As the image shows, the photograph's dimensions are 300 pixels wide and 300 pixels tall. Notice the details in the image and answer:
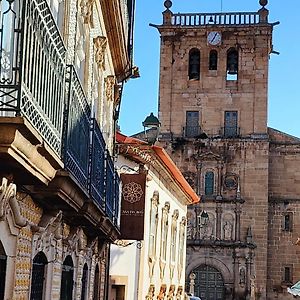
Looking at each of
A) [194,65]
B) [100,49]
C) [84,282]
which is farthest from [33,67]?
[194,65]

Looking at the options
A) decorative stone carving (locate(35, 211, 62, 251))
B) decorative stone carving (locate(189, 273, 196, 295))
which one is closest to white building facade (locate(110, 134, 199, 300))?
decorative stone carving (locate(35, 211, 62, 251))

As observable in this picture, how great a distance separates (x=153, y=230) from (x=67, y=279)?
Answer: 11.4 metres

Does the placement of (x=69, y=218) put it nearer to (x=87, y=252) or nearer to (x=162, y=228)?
(x=87, y=252)

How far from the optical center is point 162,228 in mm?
21547

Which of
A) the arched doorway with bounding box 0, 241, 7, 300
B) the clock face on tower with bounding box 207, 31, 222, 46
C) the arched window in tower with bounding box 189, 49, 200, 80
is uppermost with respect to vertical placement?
the clock face on tower with bounding box 207, 31, 222, 46

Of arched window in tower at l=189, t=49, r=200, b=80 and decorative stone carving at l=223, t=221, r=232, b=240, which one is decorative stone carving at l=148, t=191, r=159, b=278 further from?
arched window in tower at l=189, t=49, r=200, b=80

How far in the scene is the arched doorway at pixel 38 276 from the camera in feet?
A: 21.4

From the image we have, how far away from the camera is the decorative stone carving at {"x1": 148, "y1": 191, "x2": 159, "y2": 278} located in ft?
62.3

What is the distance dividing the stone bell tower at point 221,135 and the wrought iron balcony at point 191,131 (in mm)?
57

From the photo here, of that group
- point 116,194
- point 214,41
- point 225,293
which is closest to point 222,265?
point 225,293

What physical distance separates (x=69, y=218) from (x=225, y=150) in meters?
37.7

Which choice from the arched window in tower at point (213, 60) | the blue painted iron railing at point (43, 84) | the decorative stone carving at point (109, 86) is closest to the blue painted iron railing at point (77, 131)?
the blue painted iron railing at point (43, 84)

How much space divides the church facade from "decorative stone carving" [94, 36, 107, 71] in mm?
32801

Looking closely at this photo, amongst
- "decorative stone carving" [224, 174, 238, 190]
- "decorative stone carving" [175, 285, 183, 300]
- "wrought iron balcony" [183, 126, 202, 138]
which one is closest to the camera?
"decorative stone carving" [175, 285, 183, 300]
